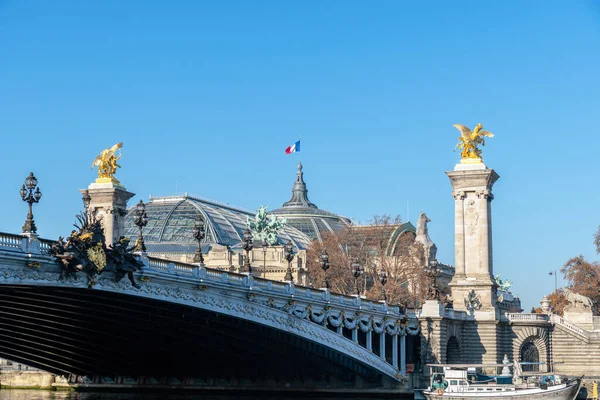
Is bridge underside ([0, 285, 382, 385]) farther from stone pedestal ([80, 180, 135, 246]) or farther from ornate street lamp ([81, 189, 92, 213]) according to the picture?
stone pedestal ([80, 180, 135, 246])

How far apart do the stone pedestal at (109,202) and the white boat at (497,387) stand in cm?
3416

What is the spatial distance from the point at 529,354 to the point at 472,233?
9800 mm

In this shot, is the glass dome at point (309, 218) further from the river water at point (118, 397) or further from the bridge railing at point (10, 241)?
the bridge railing at point (10, 241)

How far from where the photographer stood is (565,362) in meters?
86.9

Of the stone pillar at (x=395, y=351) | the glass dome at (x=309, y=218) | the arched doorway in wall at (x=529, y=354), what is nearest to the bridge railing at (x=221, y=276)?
the stone pillar at (x=395, y=351)

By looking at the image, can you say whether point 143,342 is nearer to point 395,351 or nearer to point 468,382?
point 468,382

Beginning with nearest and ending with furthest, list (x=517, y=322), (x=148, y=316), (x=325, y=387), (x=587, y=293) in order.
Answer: (x=148, y=316) < (x=325, y=387) < (x=517, y=322) < (x=587, y=293)

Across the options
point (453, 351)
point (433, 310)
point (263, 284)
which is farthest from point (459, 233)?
point (263, 284)

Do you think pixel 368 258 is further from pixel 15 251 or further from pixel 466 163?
pixel 15 251

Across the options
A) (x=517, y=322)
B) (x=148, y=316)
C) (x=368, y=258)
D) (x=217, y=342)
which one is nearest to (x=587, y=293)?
(x=368, y=258)

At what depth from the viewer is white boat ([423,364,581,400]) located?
63250 mm

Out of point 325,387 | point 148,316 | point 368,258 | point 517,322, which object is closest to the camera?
point 148,316

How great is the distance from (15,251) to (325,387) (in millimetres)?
34028

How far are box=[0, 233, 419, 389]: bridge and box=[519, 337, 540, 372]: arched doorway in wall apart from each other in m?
10.3
